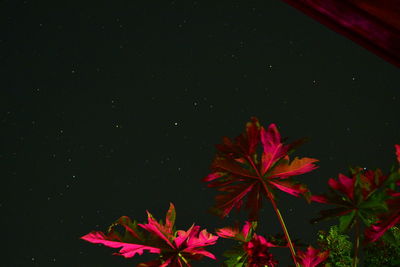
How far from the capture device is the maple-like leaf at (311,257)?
775mm

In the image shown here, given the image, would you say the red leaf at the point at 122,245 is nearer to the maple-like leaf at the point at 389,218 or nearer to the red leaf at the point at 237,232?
the red leaf at the point at 237,232

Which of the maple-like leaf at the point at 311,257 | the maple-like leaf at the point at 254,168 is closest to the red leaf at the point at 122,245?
the maple-like leaf at the point at 254,168

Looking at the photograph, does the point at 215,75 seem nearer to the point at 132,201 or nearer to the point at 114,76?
the point at 114,76

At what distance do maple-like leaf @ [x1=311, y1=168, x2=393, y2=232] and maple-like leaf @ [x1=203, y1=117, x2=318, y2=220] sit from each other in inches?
1.8

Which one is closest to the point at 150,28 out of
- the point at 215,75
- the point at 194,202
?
the point at 215,75

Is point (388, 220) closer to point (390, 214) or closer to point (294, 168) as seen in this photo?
point (390, 214)

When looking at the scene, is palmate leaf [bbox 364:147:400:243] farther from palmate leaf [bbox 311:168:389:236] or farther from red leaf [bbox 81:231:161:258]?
red leaf [bbox 81:231:161:258]

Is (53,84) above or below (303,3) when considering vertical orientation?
below

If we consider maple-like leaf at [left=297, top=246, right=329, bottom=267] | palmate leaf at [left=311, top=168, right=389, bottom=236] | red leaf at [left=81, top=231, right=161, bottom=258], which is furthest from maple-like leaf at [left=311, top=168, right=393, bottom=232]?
red leaf at [left=81, top=231, right=161, bottom=258]

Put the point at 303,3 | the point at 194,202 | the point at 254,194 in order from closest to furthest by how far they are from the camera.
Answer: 1. the point at 303,3
2. the point at 254,194
3. the point at 194,202

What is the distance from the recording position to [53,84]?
1399mm

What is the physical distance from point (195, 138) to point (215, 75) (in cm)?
21

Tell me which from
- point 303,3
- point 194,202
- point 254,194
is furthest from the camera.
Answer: point 194,202

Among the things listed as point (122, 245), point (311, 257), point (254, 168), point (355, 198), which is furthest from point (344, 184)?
point (122, 245)
